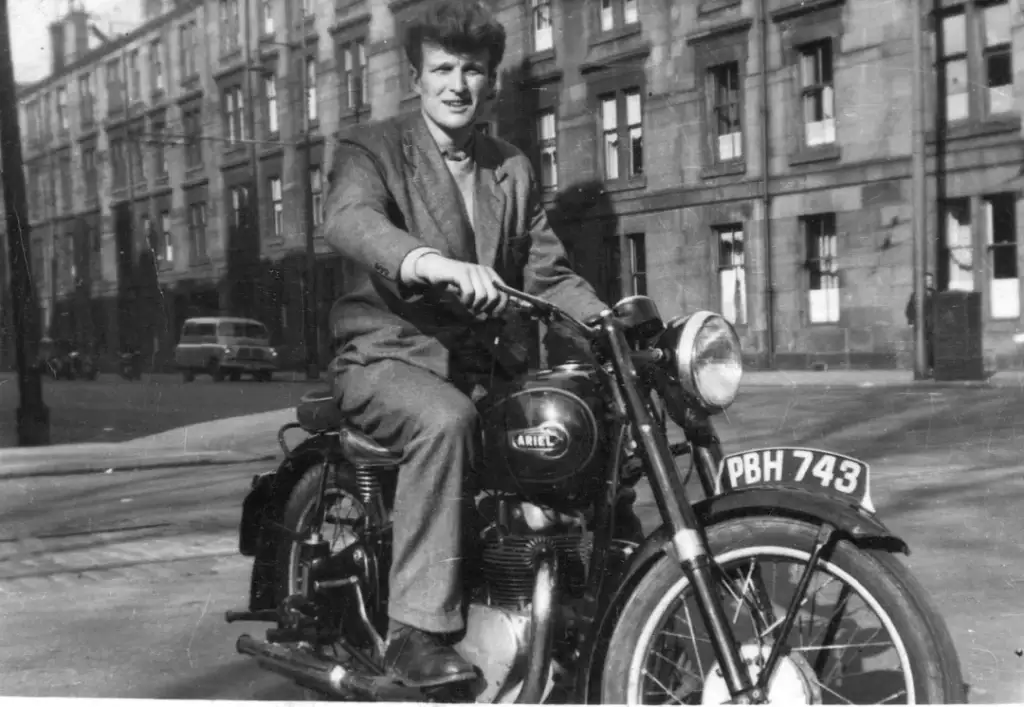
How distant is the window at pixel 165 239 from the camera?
408cm

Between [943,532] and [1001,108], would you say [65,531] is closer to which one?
[943,532]

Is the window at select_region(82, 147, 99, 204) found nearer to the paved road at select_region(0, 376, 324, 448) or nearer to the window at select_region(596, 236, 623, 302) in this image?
the paved road at select_region(0, 376, 324, 448)

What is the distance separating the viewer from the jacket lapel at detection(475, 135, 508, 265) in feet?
9.29

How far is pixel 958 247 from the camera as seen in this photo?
322 centimetres

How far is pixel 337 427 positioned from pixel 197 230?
4.57 ft

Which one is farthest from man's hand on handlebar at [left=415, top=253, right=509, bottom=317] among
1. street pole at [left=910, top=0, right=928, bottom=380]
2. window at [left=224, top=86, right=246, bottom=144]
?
window at [left=224, top=86, right=246, bottom=144]

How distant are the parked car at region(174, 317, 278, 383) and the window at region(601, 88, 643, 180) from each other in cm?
130

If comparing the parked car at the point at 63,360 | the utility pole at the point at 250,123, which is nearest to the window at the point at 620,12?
the utility pole at the point at 250,123

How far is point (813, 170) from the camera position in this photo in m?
3.25

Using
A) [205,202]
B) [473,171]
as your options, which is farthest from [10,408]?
[473,171]

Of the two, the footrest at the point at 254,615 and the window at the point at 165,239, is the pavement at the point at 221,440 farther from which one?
the footrest at the point at 254,615

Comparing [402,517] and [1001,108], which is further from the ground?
[1001,108]

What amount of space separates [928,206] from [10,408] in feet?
13.4

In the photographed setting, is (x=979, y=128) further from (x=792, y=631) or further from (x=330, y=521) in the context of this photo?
(x=330, y=521)
